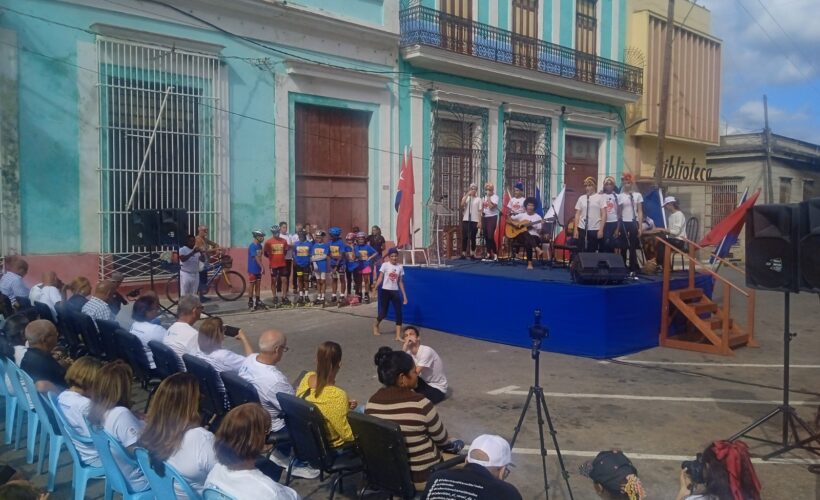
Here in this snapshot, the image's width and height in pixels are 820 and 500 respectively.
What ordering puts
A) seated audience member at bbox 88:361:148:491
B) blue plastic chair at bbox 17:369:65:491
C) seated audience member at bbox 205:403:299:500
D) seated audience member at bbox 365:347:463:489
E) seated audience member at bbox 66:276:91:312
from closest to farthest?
seated audience member at bbox 205:403:299:500, seated audience member at bbox 88:361:148:491, seated audience member at bbox 365:347:463:489, blue plastic chair at bbox 17:369:65:491, seated audience member at bbox 66:276:91:312

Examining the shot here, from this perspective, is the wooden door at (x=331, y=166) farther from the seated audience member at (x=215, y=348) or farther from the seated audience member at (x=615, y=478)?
the seated audience member at (x=615, y=478)

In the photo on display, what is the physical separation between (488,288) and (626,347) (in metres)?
2.25

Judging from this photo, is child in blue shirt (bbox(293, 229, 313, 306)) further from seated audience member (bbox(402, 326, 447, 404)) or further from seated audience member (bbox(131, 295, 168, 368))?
seated audience member (bbox(402, 326, 447, 404))

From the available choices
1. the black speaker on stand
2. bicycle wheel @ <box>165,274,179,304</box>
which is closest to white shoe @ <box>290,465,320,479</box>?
the black speaker on stand

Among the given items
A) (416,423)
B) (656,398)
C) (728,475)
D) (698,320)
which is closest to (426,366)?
(416,423)

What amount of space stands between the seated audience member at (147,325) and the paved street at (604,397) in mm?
1377

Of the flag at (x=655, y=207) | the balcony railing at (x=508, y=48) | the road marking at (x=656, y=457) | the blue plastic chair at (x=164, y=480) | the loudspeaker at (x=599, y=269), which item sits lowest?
the road marking at (x=656, y=457)

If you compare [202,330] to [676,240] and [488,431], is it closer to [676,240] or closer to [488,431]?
[488,431]

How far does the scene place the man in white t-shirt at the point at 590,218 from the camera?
11523mm

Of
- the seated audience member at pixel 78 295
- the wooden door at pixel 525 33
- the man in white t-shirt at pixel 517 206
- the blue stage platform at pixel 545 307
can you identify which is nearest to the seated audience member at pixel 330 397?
the seated audience member at pixel 78 295

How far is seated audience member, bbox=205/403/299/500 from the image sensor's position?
3320 mm

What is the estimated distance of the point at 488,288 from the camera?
11070mm

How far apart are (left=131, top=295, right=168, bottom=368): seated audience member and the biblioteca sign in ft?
74.9

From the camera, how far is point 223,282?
14.7 metres
